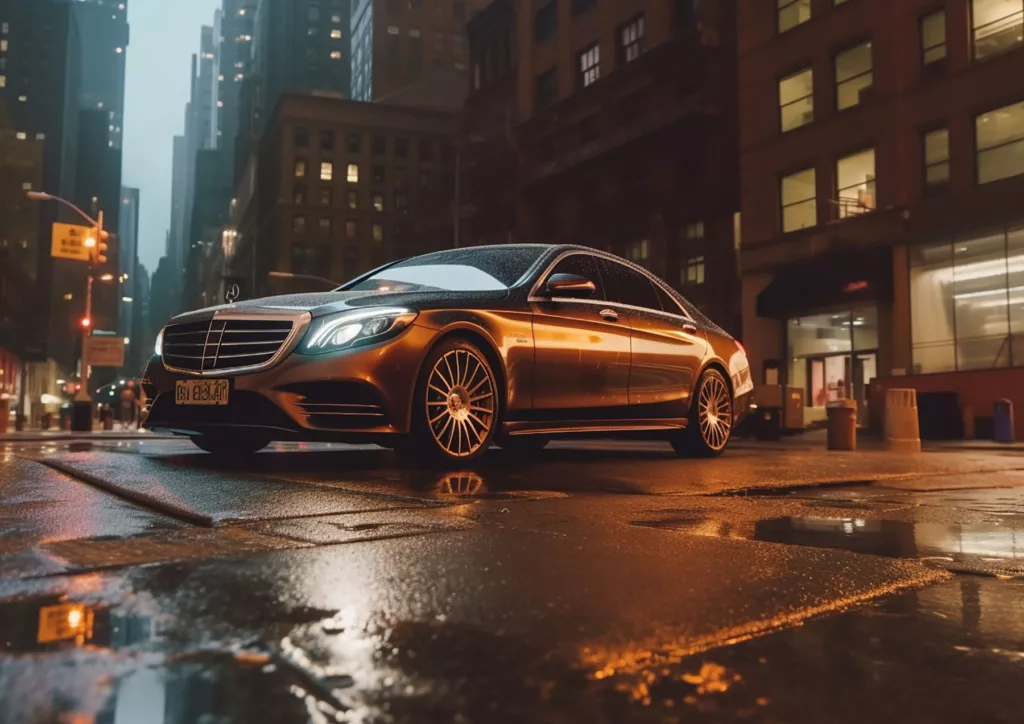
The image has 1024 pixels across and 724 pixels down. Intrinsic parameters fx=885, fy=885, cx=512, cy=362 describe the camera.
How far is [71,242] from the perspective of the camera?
31.6 meters

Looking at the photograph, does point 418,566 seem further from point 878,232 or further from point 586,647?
point 878,232

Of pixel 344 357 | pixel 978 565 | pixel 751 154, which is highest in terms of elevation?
pixel 751 154

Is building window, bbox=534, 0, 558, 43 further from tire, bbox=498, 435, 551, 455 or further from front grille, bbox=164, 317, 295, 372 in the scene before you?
front grille, bbox=164, 317, 295, 372

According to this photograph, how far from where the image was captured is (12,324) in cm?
7912

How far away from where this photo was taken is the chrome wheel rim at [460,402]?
579cm

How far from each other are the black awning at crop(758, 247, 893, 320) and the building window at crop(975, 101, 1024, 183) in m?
3.65

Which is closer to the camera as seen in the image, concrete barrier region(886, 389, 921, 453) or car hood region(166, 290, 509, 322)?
car hood region(166, 290, 509, 322)

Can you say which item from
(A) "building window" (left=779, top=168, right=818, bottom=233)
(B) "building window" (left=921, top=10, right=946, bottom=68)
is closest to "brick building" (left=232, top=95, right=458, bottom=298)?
(A) "building window" (left=779, top=168, right=818, bottom=233)

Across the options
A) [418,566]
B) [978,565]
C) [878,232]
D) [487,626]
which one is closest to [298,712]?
[487,626]

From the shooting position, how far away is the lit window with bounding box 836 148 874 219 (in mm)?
27484

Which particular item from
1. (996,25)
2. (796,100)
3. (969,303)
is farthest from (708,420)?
(796,100)

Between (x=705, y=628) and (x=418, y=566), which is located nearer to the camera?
(x=705, y=628)

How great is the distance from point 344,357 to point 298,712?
412cm

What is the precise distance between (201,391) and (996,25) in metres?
25.7
